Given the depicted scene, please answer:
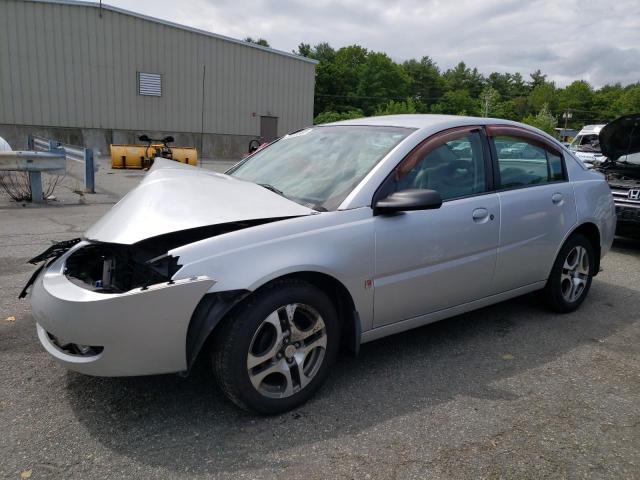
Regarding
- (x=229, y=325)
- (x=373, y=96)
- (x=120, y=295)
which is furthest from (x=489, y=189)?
(x=373, y=96)

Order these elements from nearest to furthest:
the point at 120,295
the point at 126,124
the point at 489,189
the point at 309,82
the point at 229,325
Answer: the point at 120,295, the point at 229,325, the point at 489,189, the point at 126,124, the point at 309,82

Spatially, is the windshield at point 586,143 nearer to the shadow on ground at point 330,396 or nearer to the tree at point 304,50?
the shadow on ground at point 330,396

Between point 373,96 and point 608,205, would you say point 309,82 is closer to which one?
point 608,205

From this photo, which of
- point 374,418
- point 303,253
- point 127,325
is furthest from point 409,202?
point 127,325

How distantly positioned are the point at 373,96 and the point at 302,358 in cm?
8694

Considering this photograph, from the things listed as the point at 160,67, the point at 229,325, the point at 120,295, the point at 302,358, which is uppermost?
the point at 160,67

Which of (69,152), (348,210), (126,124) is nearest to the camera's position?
(348,210)

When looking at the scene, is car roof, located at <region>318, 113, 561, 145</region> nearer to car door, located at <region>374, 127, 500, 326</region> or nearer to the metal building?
car door, located at <region>374, 127, 500, 326</region>

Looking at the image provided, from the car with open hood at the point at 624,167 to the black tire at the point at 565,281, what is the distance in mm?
2685

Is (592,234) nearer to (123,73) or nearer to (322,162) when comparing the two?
(322,162)

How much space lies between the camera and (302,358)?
2746 mm

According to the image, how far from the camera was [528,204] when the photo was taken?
3869 millimetres

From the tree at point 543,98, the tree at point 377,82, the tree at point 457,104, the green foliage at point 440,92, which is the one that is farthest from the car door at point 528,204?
the tree at point 543,98

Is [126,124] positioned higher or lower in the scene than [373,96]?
lower
